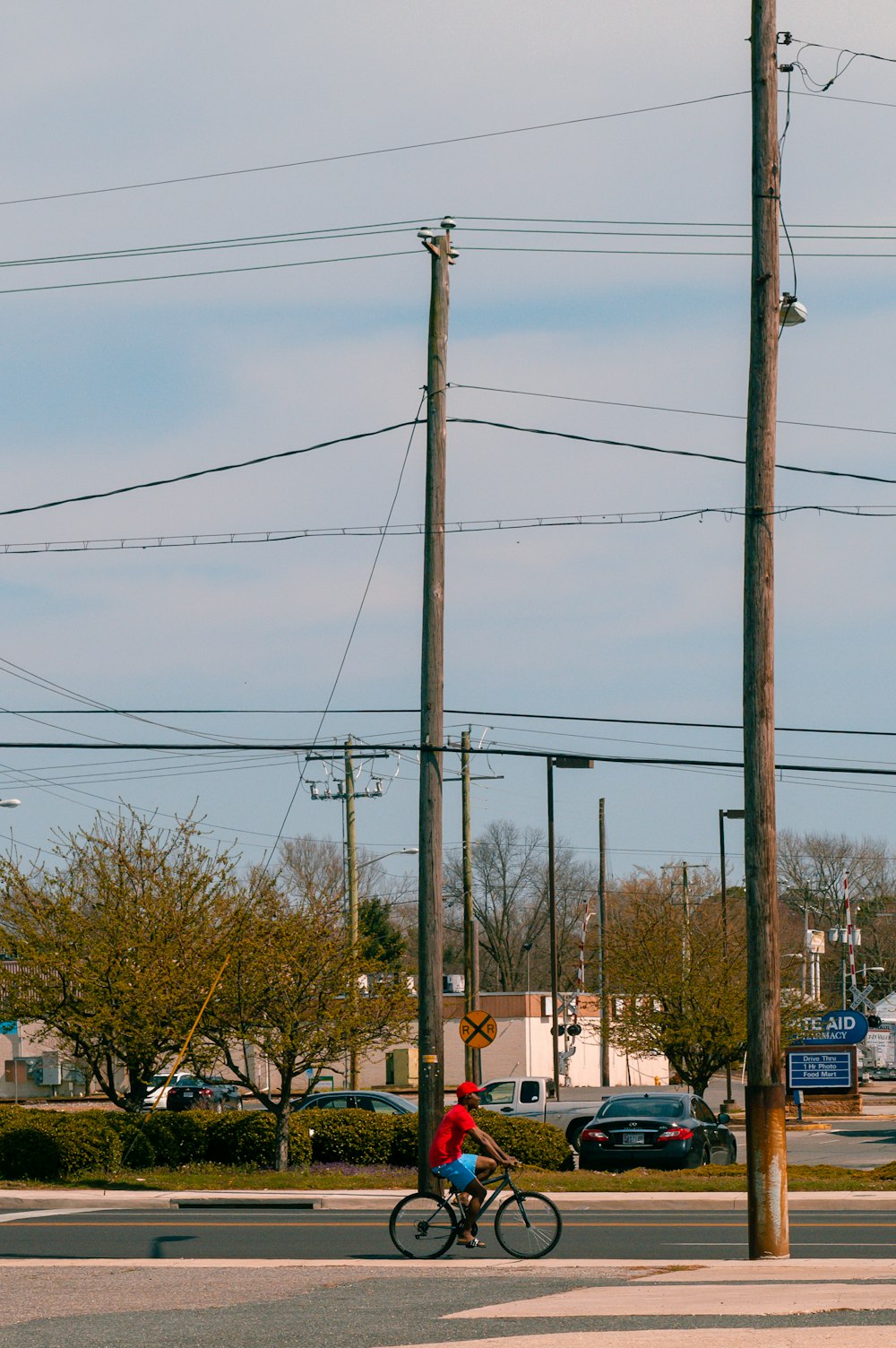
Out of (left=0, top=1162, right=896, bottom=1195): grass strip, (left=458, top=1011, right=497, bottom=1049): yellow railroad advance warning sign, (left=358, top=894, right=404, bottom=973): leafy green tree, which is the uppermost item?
(left=358, top=894, right=404, bottom=973): leafy green tree

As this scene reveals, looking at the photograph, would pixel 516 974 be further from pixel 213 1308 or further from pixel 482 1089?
pixel 213 1308

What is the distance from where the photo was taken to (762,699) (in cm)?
1529

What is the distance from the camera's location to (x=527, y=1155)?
85.3 ft

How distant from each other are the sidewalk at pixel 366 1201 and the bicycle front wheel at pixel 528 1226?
250 inches

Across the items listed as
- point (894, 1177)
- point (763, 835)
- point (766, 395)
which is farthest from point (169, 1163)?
point (766, 395)

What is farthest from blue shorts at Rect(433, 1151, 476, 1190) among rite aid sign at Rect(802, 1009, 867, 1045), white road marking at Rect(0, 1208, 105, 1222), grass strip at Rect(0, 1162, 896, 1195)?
rite aid sign at Rect(802, 1009, 867, 1045)

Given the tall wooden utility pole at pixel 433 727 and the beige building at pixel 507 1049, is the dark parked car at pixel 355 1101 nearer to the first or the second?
the tall wooden utility pole at pixel 433 727

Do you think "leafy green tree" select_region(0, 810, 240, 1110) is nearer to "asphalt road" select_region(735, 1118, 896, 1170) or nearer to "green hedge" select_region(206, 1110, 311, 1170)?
"green hedge" select_region(206, 1110, 311, 1170)

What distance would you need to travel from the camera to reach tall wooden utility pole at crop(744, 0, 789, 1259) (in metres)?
14.6

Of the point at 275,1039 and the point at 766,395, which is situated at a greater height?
the point at 766,395

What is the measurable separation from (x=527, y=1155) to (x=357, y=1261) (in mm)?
11060

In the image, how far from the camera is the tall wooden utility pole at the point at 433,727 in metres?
20.8

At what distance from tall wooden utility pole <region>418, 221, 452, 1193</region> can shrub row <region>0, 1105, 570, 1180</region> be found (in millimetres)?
4819

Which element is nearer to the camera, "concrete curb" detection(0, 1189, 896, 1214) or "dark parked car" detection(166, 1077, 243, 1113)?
"concrete curb" detection(0, 1189, 896, 1214)
